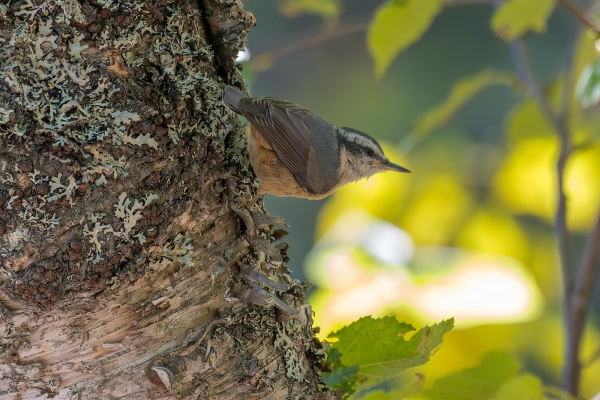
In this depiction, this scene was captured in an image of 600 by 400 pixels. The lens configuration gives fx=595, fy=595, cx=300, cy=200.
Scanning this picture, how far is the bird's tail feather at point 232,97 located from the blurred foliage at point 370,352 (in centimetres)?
68

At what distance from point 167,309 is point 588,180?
2686mm

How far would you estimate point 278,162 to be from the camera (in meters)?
2.33

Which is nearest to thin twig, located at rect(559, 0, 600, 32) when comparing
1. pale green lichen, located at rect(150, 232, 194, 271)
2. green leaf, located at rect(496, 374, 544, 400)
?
green leaf, located at rect(496, 374, 544, 400)

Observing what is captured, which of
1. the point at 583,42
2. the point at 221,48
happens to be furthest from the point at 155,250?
the point at 583,42

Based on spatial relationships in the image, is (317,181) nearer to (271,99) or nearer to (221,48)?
(271,99)

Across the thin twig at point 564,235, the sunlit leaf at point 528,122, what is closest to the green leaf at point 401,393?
the thin twig at point 564,235

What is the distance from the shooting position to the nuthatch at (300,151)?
7.18 feet

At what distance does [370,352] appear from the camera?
163cm

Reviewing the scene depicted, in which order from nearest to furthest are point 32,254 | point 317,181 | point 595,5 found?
point 32,254
point 317,181
point 595,5

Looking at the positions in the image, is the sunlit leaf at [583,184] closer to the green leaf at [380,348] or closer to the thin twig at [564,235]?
the thin twig at [564,235]

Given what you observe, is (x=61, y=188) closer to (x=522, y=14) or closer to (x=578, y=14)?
(x=522, y=14)

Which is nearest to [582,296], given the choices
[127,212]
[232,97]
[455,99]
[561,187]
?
[561,187]

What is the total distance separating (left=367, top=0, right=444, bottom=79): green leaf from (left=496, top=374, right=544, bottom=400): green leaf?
3.79 ft

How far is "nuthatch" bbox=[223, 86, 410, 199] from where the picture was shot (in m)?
2.19
